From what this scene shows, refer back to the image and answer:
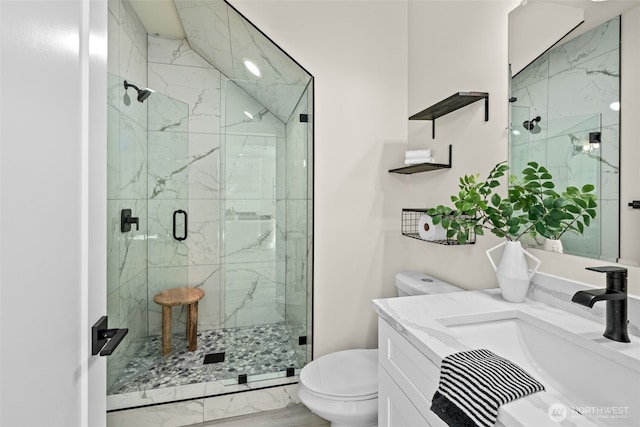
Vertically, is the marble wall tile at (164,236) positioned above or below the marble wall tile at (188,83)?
below

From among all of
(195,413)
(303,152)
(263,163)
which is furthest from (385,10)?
(195,413)

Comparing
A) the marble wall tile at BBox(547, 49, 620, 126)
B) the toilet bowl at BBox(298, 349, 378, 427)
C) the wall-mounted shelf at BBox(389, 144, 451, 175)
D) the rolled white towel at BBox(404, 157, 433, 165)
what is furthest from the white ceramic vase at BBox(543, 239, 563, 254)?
the toilet bowl at BBox(298, 349, 378, 427)

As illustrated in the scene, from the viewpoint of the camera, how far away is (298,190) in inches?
81.3

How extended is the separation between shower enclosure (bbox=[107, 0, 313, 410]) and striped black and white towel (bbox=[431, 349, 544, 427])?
1.33m

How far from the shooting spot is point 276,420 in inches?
69.2

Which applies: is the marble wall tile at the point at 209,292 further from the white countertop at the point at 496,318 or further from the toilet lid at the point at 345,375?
the white countertop at the point at 496,318

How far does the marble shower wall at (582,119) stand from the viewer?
3.12 ft

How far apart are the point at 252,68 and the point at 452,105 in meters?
1.48

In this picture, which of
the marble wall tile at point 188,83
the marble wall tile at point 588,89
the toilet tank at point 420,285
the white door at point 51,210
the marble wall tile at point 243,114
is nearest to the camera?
the white door at point 51,210

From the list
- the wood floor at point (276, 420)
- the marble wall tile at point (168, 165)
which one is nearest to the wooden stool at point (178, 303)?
the wood floor at point (276, 420)

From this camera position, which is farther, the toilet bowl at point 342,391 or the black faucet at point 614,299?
the toilet bowl at point 342,391

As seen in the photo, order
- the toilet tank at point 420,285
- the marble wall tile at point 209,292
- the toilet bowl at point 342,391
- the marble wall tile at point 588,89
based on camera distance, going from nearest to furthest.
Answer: the marble wall tile at point 588,89
the toilet bowl at point 342,391
the toilet tank at point 420,285
the marble wall tile at point 209,292

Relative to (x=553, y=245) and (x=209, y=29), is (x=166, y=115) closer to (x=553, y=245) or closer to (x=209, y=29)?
(x=209, y=29)

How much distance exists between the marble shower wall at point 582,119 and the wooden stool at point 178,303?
2.18 meters
